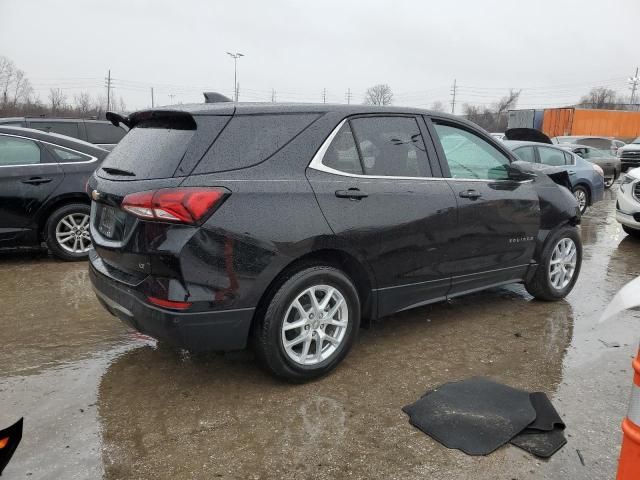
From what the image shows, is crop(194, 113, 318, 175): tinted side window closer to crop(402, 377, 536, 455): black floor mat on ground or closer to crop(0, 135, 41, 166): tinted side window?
crop(402, 377, 536, 455): black floor mat on ground

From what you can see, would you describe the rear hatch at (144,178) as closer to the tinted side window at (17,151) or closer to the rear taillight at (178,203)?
the rear taillight at (178,203)

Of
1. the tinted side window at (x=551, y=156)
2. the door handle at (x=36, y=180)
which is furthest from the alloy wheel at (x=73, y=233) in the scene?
the tinted side window at (x=551, y=156)

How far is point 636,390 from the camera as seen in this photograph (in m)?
1.61

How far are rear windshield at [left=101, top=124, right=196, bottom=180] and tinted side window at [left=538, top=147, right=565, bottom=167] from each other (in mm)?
9284

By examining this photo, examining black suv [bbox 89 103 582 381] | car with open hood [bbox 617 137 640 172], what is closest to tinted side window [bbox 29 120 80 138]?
black suv [bbox 89 103 582 381]

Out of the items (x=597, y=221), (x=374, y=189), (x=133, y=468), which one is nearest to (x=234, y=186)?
(x=374, y=189)

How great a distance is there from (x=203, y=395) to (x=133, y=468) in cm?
73

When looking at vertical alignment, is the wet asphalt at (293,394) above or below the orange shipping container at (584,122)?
below

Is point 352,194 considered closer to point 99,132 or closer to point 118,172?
point 118,172

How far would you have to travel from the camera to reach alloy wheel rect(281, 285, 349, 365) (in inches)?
128

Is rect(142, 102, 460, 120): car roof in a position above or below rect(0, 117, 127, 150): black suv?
above

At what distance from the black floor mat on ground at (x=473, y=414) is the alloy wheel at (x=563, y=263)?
2034 millimetres

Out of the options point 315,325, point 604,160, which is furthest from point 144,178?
point 604,160

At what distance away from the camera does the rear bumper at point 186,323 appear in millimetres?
2891
